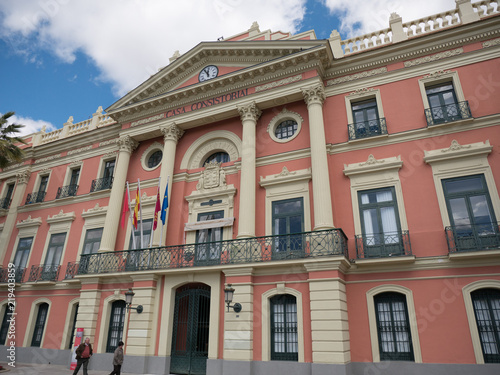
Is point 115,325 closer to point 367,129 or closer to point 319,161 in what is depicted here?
point 319,161

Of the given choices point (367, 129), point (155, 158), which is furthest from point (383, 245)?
point (155, 158)

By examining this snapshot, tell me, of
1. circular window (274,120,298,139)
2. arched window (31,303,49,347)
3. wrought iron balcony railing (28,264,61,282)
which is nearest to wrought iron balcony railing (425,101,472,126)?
circular window (274,120,298,139)

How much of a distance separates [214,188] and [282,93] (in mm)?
5572

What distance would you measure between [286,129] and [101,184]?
1138cm

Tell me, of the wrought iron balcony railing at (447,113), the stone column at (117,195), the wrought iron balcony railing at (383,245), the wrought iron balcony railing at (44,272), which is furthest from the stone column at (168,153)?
the wrought iron balcony railing at (447,113)

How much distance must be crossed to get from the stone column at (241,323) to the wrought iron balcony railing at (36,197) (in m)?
15.4

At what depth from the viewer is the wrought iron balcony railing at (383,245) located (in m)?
12.4

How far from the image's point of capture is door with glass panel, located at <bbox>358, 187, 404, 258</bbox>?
496 inches

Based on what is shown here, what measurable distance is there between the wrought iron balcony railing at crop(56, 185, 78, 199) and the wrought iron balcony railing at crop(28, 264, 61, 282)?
14.0 feet

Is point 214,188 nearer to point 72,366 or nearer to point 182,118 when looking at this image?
point 182,118

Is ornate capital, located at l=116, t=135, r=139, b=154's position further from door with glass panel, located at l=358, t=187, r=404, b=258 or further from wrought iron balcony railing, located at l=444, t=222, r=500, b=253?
wrought iron balcony railing, located at l=444, t=222, r=500, b=253

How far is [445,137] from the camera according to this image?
13.4m

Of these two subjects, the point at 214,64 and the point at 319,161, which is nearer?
the point at 319,161

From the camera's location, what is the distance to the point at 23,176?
77.9 feet
